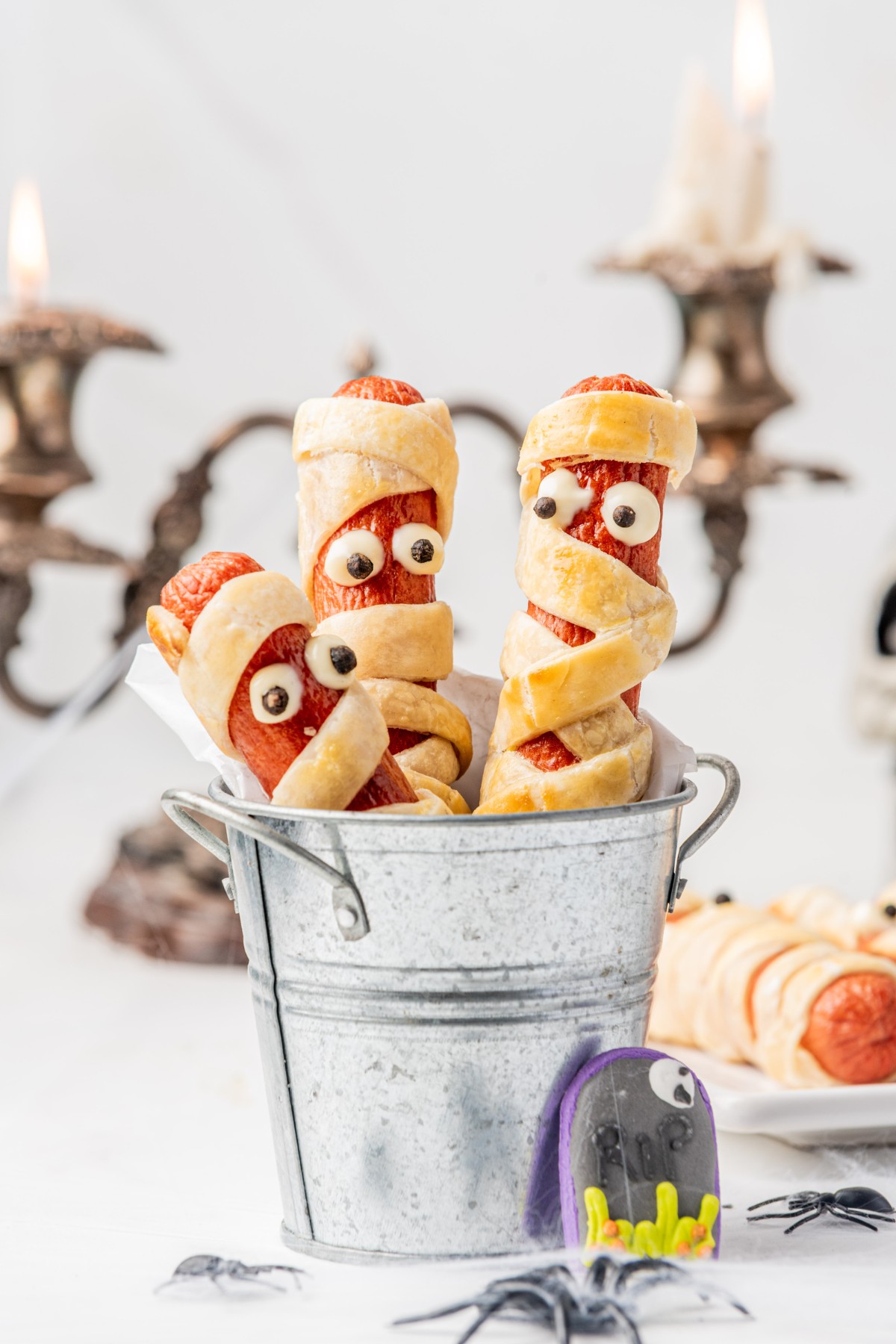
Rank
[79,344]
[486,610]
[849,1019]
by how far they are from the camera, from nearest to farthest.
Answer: [849,1019]
[79,344]
[486,610]

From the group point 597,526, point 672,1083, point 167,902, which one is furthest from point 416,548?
point 167,902

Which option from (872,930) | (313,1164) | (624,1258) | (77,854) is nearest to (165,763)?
(77,854)

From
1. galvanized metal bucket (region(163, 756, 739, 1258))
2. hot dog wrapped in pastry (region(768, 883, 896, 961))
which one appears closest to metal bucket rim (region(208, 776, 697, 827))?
galvanized metal bucket (region(163, 756, 739, 1258))

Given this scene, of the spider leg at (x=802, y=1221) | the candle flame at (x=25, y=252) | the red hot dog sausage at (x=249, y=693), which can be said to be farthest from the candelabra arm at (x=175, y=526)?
the spider leg at (x=802, y=1221)

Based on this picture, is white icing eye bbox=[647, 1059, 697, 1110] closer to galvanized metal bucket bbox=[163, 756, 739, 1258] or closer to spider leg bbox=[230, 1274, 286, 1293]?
galvanized metal bucket bbox=[163, 756, 739, 1258]

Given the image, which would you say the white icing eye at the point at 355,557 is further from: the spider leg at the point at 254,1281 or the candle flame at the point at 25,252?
the candle flame at the point at 25,252

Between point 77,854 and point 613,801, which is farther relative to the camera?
point 77,854

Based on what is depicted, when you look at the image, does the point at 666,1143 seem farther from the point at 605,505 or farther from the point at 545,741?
the point at 605,505

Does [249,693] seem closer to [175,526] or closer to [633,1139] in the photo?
[633,1139]
